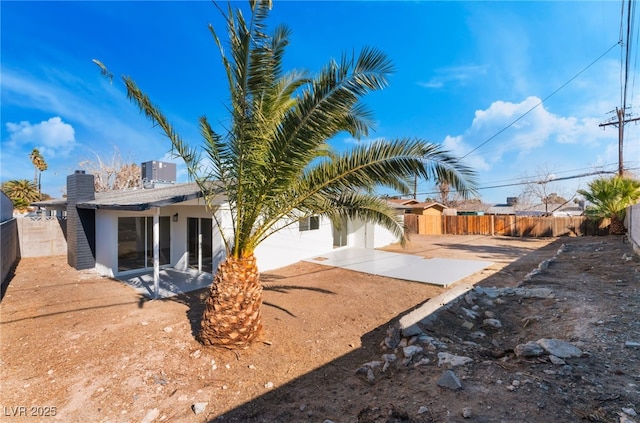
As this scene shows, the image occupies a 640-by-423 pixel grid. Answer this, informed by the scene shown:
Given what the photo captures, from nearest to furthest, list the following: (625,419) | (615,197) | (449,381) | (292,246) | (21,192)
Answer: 1. (625,419)
2. (449,381)
3. (292,246)
4. (615,197)
5. (21,192)

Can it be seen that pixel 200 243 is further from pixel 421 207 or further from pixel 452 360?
pixel 421 207

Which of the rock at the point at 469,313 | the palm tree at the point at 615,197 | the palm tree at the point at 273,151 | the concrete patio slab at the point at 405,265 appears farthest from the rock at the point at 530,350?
the palm tree at the point at 615,197

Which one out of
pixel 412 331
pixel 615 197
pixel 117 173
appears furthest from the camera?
pixel 117 173

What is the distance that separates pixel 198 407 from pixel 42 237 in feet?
47.1

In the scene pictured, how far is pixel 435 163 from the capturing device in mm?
4402

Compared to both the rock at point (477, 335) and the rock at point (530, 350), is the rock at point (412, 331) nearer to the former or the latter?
the rock at point (477, 335)

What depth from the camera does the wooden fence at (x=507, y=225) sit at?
21.0 m

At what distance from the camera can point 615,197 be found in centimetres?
1695

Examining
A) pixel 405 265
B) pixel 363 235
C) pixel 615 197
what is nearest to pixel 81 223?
pixel 405 265

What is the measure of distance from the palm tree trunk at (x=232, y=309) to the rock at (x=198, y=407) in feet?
4.18

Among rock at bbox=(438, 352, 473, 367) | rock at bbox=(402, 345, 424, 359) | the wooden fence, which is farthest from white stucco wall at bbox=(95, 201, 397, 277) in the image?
the wooden fence

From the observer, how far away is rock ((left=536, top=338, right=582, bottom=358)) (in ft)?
11.9

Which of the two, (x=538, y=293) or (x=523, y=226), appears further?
(x=523, y=226)

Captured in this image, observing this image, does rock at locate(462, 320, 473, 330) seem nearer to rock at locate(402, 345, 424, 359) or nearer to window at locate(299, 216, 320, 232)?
rock at locate(402, 345, 424, 359)
